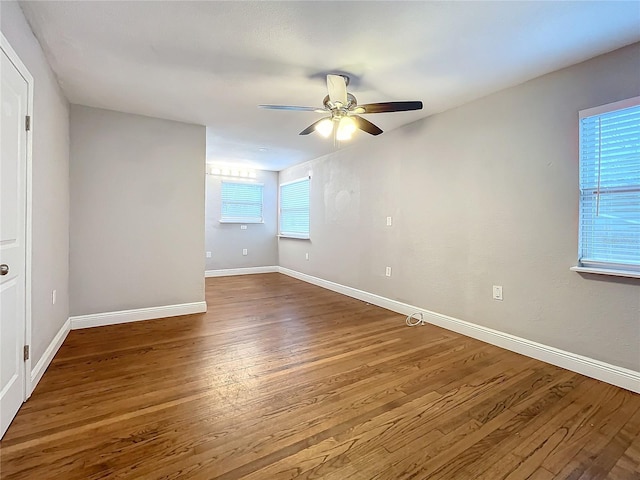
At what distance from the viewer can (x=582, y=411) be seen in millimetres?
1820

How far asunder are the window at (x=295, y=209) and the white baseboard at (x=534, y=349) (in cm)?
250

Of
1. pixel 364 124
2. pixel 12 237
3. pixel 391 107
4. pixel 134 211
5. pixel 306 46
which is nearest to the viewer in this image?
pixel 12 237

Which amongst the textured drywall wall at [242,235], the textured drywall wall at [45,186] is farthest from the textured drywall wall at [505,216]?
the textured drywall wall at [45,186]

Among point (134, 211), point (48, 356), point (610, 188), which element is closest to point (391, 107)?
point (610, 188)

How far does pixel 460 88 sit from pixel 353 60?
1.11 meters

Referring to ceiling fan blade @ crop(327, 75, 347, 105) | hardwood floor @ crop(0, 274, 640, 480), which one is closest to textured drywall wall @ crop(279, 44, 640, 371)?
hardwood floor @ crop(0, 274, 640, 480)

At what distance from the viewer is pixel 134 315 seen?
3.44m

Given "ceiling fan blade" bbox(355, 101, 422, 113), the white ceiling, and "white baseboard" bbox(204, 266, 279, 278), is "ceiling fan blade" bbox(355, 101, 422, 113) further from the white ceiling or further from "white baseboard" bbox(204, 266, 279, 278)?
"white baseboard" bbox(204, 266, 279, 278)

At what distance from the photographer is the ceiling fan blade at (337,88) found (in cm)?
226

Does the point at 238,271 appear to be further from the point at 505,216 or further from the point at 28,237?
the point at 505,216

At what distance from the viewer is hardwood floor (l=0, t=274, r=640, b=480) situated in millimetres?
1391

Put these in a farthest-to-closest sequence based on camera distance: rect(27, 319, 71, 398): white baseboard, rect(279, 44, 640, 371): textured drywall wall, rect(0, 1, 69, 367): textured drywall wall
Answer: rect(279, 44, 640, 371): textured drywall wall → rect(27, 319, 71, 398): white baseboard → rect(0, 1, 69, 367): textured drywall wall

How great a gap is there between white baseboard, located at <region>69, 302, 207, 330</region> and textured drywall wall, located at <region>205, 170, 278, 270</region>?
2.47 m

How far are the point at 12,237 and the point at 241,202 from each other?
486 cm
